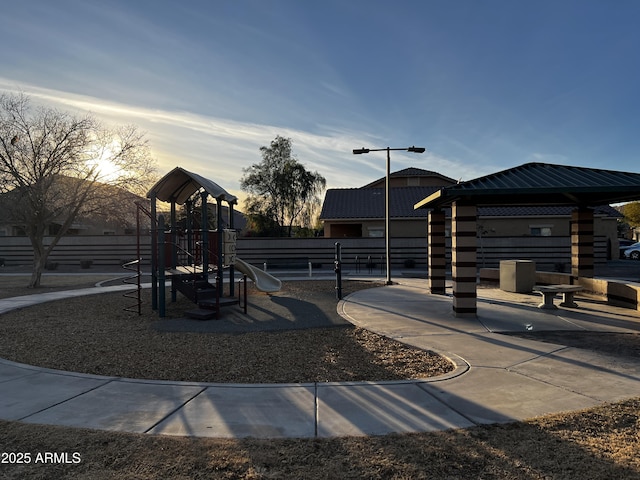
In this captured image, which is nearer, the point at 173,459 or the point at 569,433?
the point at 173,459

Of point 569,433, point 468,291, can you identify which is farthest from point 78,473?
point 468,291

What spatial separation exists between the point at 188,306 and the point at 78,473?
9.11 metres

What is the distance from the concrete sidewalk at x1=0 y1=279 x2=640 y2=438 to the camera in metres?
4.04

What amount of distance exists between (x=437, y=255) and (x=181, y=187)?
864 centimetres

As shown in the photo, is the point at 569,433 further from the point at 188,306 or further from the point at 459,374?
the point at 188,306

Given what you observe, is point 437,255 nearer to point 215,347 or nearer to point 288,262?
point 215,347

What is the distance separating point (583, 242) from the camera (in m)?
13.6

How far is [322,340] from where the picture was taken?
7.63 m

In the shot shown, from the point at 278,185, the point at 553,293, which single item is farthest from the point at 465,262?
the point at 278,185

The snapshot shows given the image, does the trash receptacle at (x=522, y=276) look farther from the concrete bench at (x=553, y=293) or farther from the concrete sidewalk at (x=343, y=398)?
the concrete sidewalk at (x=343, y=398)

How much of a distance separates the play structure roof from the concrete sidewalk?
6.32 metres

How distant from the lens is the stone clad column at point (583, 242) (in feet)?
44.4

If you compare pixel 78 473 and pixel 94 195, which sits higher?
pixel 94 195

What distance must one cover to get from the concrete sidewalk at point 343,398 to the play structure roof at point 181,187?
632cm
